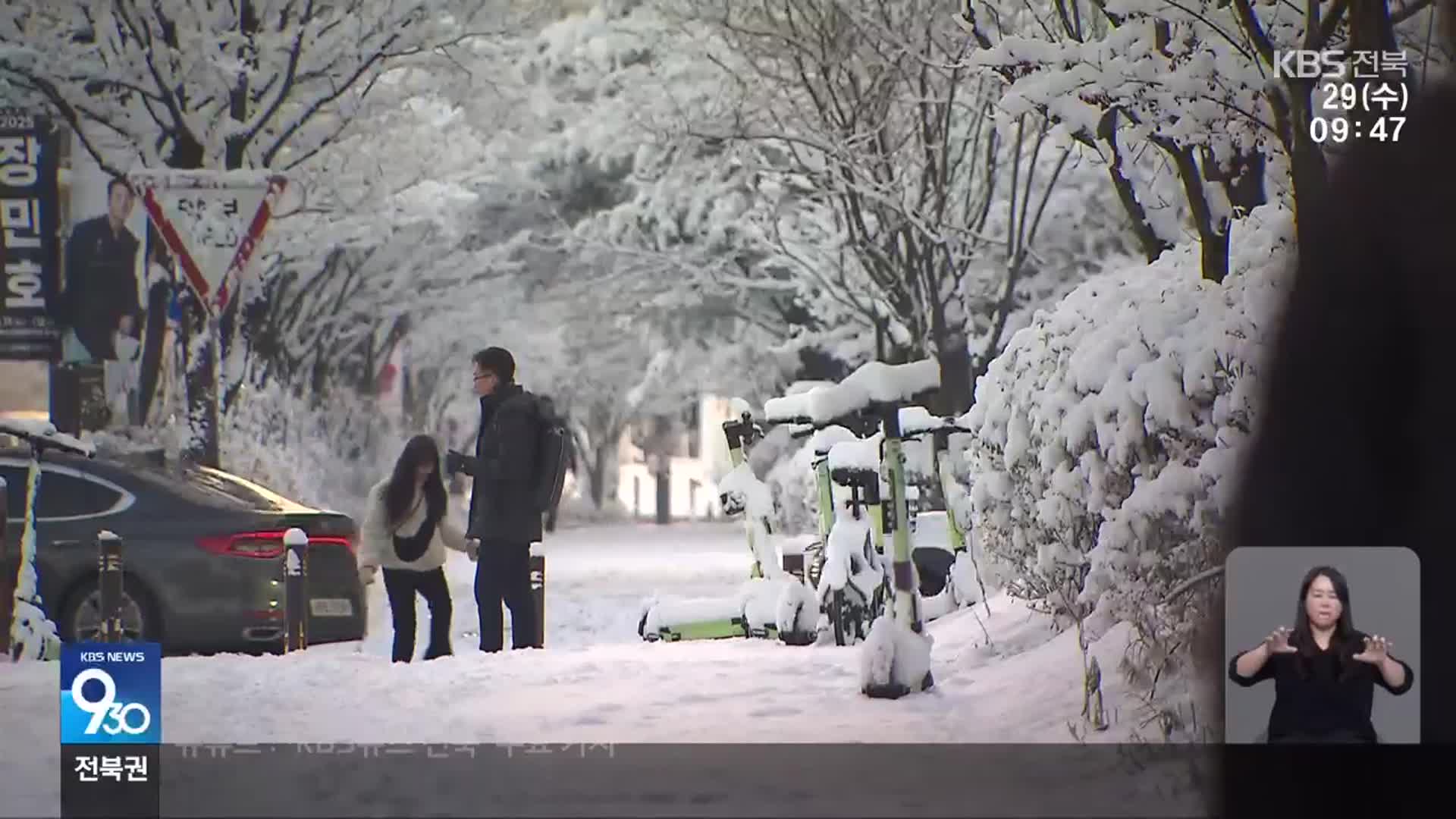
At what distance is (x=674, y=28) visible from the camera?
20.6 meters

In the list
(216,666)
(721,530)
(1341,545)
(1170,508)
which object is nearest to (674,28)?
(216,666)

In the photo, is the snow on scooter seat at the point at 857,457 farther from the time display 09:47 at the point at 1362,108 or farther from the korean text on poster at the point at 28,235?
the korean text on poster at the point at 28,235

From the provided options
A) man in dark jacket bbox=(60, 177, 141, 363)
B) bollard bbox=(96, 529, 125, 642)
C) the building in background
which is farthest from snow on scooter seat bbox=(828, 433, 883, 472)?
the building in background

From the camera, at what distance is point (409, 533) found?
35.1 ft

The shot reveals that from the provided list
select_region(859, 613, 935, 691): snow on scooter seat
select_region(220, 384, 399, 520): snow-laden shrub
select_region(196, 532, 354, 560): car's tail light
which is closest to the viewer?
select_region(859, 613, 935, 691): snow on scooter seat

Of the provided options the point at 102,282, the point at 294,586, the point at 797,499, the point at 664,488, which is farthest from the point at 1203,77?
the point at 664,488

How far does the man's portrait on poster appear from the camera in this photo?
6168 millimetres

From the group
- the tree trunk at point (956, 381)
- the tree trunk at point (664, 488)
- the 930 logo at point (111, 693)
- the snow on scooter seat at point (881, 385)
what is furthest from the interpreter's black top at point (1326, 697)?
the tree trunk at point (664, 488)

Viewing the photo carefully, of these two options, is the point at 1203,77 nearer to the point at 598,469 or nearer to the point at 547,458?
the point at 547,458

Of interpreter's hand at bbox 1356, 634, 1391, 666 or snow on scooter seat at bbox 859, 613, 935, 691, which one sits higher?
interpreter's hand at bbox 1356, 634, 1391, 666

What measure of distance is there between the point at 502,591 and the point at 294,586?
158 cm

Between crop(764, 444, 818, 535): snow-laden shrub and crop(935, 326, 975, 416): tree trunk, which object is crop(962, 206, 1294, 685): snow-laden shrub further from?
crop(764, 444, 818, 535): snow-laden shrub

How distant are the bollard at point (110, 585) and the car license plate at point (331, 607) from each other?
58.9 inches

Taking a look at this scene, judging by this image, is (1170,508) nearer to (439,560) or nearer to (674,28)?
(439,560)
